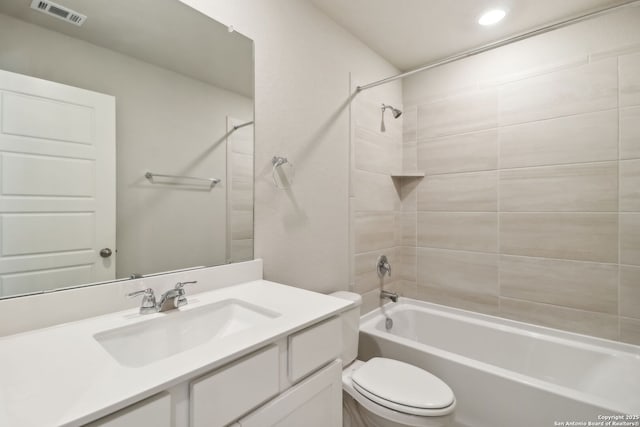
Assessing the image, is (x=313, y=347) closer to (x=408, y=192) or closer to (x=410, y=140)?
(x=408, y=192)

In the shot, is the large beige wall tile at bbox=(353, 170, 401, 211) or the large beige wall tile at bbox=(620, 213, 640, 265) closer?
the large beige wall tile at bbox=(620, 213, 640, 265)

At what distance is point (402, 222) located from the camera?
8.26 feet

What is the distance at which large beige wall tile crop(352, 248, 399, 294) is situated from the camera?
2.06 meters

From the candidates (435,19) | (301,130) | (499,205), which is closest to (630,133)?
(499,205)

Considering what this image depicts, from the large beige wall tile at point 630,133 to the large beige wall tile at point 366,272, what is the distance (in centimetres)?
152

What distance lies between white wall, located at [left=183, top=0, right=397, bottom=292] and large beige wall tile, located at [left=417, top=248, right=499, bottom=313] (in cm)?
80

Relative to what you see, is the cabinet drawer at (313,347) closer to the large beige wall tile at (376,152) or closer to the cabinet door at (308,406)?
the cabinet door at (308,406)

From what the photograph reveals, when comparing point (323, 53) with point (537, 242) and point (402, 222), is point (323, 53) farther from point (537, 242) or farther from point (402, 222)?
point (537, 242)

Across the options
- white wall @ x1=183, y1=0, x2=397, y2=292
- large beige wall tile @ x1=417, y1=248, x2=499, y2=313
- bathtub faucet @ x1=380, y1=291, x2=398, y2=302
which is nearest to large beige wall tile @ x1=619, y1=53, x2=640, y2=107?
large beige wall tile @ x1=417, y1=248, x2=499, y2=313

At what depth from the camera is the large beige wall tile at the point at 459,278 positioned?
211 cm

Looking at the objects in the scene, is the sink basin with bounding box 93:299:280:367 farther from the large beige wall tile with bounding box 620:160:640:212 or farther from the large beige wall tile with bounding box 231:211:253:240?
the large beige wall tile with bounding box 620:160:640:212

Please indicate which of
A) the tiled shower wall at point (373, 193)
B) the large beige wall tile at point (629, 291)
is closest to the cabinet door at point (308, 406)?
the tiled shower wall at point (373, 193)

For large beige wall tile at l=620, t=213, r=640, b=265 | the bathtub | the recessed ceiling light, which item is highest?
the recessed ceiling light

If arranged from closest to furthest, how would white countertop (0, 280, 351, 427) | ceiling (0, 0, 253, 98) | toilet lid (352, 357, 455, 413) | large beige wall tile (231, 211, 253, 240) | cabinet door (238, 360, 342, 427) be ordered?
white countertop (0, 280, 351, 427) < cabinet door (238, 360, 342, 427) < ceiling (0, 0, 253, 98) < toilet lid (352, 357, 455, 413) < large beige wall tile (231, 211, 253, 240)
